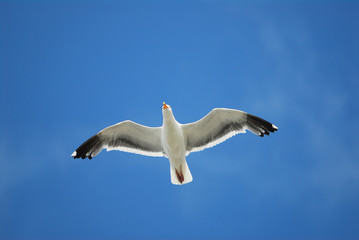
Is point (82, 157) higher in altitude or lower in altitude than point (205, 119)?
lower

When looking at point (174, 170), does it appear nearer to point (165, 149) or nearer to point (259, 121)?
point (165, 149)

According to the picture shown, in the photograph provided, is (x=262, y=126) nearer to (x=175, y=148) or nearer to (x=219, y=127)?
(x=219, y=127)

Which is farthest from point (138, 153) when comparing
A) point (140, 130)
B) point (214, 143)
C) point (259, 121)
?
point (259, 121)

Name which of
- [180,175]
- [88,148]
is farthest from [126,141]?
[180,175]

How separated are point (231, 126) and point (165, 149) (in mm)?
1329

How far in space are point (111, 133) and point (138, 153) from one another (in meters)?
0.67

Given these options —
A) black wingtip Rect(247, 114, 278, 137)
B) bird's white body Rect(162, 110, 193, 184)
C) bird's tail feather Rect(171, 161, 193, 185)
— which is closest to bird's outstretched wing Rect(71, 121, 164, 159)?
bird's white body Rect(162, 110, 193, 184)

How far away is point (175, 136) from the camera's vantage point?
7.61m

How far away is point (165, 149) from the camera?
783 cm

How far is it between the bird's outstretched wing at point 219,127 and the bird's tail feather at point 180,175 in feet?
1.34

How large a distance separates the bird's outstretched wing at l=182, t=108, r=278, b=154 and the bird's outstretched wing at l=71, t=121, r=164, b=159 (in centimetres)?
63

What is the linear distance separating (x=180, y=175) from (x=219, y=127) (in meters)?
1.17

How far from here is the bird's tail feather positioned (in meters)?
7.62

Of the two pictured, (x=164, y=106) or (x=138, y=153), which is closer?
(x=164, y=106)
